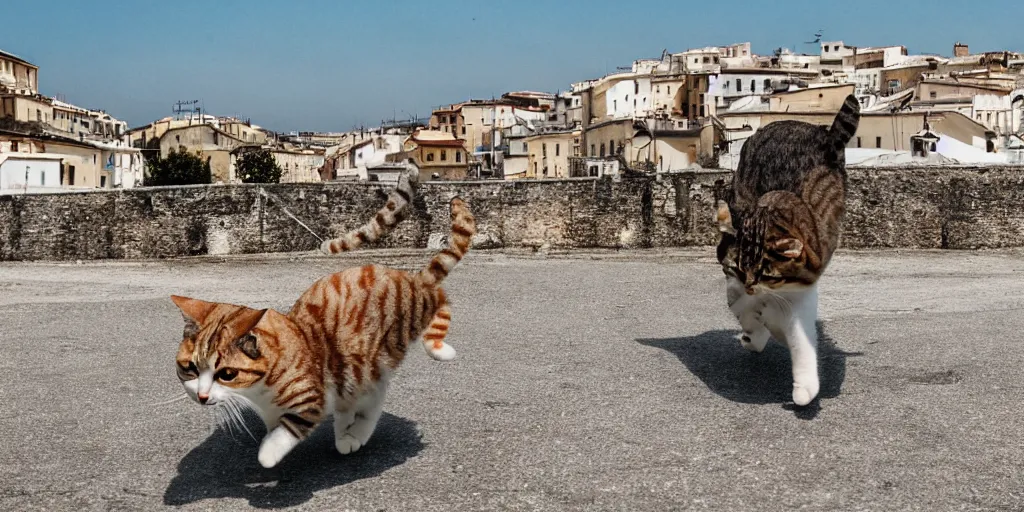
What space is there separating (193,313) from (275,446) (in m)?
0.71

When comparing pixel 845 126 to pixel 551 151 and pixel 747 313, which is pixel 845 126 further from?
pixel 551 151

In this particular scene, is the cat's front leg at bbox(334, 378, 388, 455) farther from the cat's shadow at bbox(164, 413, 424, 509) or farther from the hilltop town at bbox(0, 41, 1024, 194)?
the hilltop town at bbox(0, 41, 1024, 194)

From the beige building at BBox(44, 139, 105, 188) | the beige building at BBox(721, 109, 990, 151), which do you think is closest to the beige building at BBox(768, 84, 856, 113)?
the beige building at BBox(721, 109, 990, 151)

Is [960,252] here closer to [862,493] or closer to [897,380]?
[897,380]

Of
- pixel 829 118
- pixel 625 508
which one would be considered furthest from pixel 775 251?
pixel 829 118

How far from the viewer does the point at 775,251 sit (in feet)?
19.2

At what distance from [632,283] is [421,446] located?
28.0ft

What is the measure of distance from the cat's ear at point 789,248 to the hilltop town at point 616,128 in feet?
45.4

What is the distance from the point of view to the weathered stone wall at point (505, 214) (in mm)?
18281

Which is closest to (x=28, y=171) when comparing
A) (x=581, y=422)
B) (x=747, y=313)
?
(x=747, y=313)

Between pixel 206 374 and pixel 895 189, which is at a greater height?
pixel 895 189

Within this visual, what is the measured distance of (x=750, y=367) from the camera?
25.6ft

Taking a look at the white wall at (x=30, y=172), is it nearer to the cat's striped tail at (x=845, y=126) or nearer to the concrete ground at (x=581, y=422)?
the concrete ground at (x=581, y=422)

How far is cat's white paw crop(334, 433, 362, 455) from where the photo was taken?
5281 millimetres
